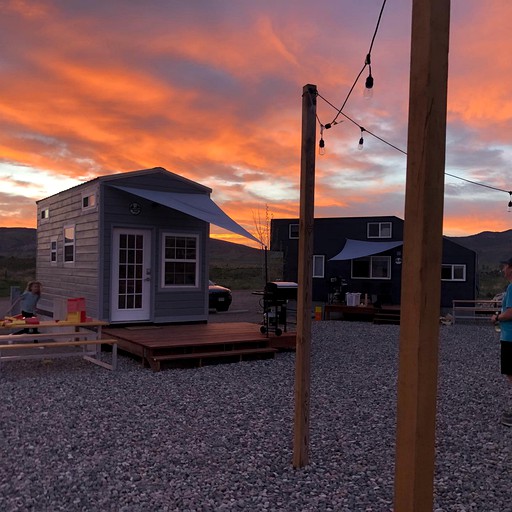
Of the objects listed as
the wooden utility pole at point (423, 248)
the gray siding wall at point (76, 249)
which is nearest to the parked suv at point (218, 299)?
the gray siding wall at point (76, 249)

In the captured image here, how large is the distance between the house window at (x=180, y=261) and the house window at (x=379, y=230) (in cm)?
1051

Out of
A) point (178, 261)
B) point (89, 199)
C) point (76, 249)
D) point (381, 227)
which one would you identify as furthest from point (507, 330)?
point (381, 227)

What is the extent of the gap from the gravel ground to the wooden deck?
0.27m

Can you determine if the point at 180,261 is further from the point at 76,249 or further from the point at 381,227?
the point at 381,227

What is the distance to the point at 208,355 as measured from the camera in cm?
788

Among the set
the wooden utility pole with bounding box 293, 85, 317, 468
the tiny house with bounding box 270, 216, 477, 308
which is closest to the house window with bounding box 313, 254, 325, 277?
the tiny house with bounding box 270, 216, 477, 308

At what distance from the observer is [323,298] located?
66.9 ft

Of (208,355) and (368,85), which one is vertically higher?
(368,85)

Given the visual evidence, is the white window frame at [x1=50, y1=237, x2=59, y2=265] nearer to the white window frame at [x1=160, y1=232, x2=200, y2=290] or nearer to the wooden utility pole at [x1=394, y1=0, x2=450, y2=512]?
the white window frame at [x1=160, y1=232, x2=200, y2=290]

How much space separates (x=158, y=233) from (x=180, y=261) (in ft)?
2.43

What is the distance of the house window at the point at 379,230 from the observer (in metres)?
19.2

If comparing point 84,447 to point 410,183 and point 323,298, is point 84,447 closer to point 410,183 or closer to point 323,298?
point 410,183

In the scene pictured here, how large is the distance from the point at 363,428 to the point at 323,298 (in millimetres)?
15603

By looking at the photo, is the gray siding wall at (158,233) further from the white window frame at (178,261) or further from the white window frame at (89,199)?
the white window frame at (89,199)
